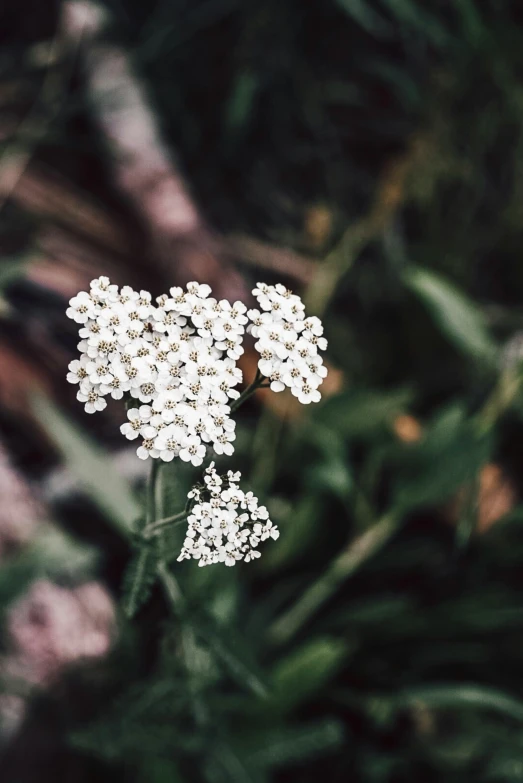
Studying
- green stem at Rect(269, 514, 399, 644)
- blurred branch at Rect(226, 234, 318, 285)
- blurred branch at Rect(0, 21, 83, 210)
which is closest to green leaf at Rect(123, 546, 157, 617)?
green stem at Rect(269, 514, 399, 644)

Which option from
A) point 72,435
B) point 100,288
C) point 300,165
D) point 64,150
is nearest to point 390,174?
point 300,165

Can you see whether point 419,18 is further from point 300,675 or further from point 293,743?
point 293,743

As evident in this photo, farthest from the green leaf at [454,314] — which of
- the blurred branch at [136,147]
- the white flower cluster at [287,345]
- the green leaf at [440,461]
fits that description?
the white flower cluster at [287,345]

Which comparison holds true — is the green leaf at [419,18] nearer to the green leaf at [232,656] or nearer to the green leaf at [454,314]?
the green leaf at [454,314]

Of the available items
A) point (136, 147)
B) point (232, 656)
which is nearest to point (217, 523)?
point (232, 656)

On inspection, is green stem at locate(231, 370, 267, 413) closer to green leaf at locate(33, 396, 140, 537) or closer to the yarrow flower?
the yarrow flower

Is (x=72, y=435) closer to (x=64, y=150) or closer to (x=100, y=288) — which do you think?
(x=100, y=288)

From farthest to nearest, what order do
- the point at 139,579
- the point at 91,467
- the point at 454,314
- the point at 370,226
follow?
the point at 370,226 → the point at 454,314 → the point at 91,467 → the point at 139,579
